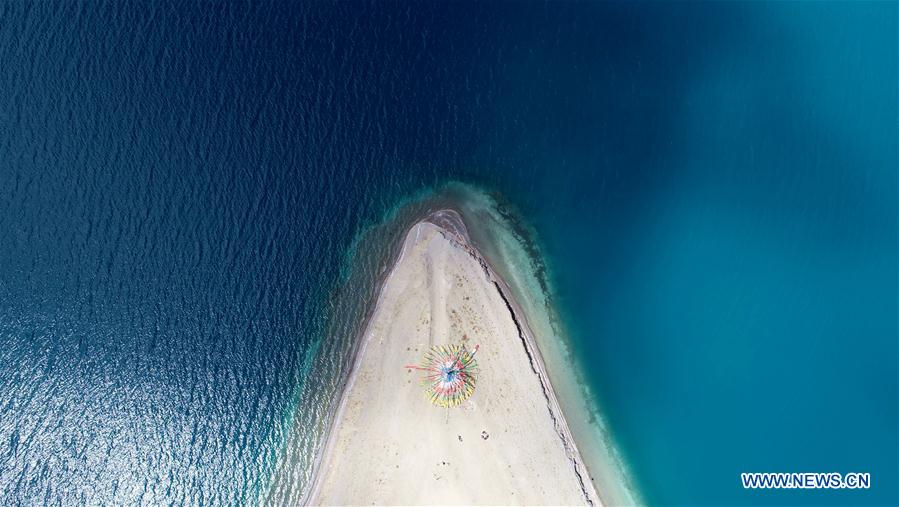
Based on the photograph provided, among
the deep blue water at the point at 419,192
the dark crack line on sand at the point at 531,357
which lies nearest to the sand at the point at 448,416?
the dark crack line on sand at the point at 531,357

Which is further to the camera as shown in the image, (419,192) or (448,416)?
(419,192)

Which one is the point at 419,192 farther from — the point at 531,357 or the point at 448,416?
the point at 448,416

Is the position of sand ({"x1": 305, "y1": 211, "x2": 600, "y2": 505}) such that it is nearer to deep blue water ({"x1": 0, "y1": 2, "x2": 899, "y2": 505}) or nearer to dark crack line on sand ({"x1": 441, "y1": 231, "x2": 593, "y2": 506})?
dark crack line on sand ({"x1": 441, "y1": 231, "x2": 593, "y2": 506})

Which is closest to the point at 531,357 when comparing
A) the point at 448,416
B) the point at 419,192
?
the point at 448,416

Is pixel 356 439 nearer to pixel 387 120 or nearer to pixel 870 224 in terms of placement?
pixel 387 120

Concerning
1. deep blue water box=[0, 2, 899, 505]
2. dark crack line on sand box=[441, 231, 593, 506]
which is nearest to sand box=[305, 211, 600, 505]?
dark crack line on sand box=[441, 231, 593, 506]

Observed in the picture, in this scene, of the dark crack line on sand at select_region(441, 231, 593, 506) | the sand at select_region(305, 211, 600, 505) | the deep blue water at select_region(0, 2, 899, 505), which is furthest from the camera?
the deep blue water at select_region(0, 2, 899, 505)
